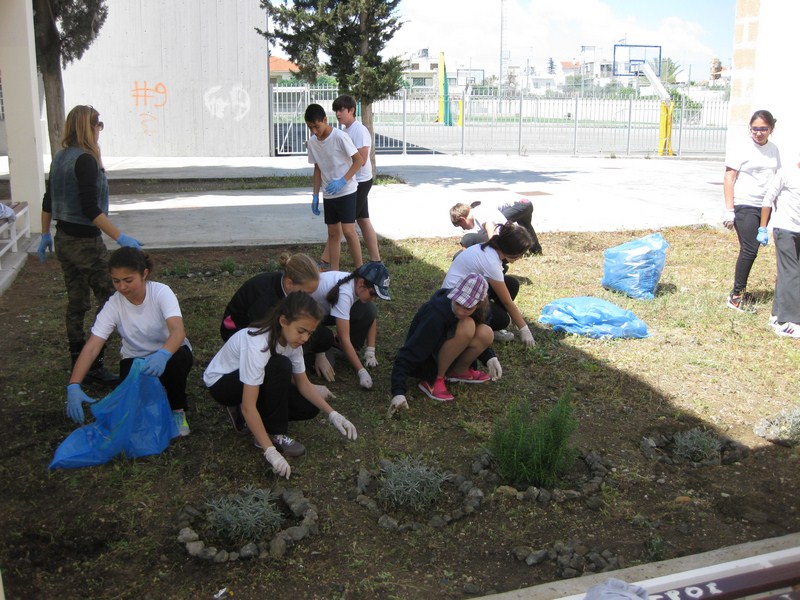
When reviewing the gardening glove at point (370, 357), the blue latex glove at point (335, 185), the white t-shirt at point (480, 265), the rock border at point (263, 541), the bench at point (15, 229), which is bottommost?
the rock border at point (263, 541)

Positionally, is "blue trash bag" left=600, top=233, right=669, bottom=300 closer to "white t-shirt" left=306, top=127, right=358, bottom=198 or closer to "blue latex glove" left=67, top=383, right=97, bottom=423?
"white t-shirt" left=306, top=127, right=358, bottom=198

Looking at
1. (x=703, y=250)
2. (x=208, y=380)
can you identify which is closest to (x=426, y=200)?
(x=703, y=250)

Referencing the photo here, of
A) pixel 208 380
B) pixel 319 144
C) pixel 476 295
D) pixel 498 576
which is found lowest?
pixel 498 576

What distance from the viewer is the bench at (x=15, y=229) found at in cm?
763

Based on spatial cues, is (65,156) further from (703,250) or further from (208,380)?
(703,250)

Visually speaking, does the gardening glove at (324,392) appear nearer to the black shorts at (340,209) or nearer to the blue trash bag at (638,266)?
the black shorts at (340,209)

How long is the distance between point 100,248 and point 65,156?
598mm

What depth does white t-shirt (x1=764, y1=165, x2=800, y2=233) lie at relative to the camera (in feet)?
19.1

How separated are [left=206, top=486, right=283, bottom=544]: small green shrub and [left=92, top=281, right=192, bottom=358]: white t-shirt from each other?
3.57 feet

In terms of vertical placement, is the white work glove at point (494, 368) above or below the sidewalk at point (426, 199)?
below

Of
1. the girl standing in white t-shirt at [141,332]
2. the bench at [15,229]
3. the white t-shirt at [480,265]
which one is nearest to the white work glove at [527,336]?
the white t-shirt at [480,265]

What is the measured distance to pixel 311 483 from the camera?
3.73 metres

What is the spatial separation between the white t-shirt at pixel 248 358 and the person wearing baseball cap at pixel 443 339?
0.83m

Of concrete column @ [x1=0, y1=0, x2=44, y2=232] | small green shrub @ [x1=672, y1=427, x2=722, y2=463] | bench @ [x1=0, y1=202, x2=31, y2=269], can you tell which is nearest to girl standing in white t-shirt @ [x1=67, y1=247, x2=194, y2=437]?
small green shrub @ [x1=672, y1=427, x2=722, y2=463]
